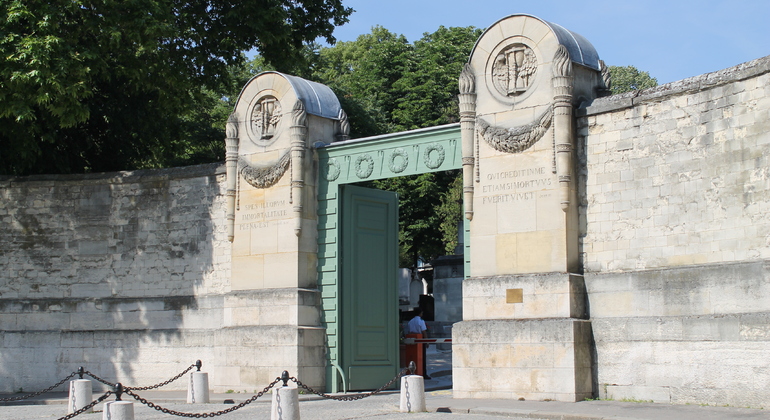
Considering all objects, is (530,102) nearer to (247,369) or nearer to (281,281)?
(281,281)

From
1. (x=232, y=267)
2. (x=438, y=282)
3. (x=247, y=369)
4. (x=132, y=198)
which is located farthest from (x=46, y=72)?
(x=438, y=282)

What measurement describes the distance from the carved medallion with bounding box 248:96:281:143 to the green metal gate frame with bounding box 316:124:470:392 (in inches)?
37.7

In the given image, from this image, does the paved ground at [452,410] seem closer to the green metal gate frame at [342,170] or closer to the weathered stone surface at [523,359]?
the weathered stone surface at [523,359]

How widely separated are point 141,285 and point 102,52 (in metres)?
4.70

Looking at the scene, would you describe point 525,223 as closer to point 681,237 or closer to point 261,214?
point 681,237

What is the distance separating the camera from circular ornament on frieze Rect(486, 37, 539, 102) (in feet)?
45.8

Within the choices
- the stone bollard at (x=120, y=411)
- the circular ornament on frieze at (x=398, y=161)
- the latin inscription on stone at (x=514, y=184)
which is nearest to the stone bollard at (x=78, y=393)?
the stone bollard at (x=120, y=411)

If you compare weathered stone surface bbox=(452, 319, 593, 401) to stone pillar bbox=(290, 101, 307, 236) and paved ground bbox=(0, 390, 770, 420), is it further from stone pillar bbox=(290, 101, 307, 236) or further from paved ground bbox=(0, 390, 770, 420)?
stone pillar bbox=(290, 101, 307, 236)

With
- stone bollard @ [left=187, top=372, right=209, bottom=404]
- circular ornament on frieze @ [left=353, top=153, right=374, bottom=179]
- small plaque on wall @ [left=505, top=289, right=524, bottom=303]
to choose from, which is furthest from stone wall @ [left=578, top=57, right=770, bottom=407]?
stone bollard @ [left=187, top=372, right=209, bottom=404]

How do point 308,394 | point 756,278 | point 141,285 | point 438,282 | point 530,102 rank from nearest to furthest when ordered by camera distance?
point 756,278, point 530,102, point 308,394, point 141,285, point 438,282

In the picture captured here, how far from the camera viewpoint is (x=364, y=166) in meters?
16.4

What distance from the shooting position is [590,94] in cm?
1409

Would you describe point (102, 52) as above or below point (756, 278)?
above

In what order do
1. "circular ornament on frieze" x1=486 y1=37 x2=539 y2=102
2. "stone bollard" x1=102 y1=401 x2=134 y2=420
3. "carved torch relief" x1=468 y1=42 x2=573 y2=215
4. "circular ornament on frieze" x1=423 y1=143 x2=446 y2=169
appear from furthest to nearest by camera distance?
"circular ornament on frieze" x1=423 y1=143 x2=446 y2=169
"circular ornament on frieze" x1=486 y1=37 x2=539 y2=102
"carved torch relief" x1=468 y1=42 x2=573 y2=215
"stone bollard" x1=102 y1=401 x2=134 y2=420
